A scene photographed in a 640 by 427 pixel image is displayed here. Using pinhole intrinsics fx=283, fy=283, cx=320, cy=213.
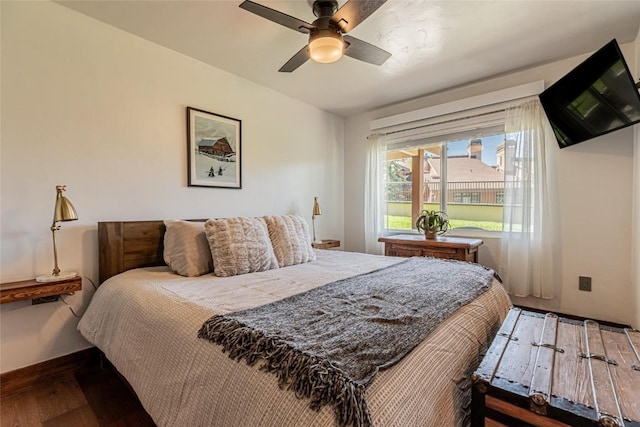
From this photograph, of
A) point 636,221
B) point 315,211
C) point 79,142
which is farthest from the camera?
point 315,211

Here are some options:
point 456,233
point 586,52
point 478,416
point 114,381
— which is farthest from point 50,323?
point 586,52

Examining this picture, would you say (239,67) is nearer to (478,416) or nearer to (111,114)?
(111,114)

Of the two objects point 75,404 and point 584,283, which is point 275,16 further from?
point 584,283

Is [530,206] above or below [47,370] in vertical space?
above

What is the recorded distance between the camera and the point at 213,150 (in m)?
2.72

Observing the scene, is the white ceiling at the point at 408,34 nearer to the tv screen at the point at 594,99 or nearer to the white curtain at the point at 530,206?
the tv screen at the point at 594,99

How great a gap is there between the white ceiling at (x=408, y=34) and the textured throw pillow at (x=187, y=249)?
1495mm

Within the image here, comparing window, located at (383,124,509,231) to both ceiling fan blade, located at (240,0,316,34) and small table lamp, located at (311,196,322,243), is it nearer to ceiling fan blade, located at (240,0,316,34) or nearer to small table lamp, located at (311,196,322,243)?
small table lamp, located at (311,196,322,243)

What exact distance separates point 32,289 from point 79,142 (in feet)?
3.28

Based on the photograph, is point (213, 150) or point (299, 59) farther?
point (213, 150)

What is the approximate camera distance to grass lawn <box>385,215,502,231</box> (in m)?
3.09

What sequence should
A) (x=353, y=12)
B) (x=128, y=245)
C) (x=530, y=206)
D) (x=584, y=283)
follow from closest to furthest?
(x=353, y=12), (x=128, y=245), (x=584, y=283), (x=530, y=206)

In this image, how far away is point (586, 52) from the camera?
8.15 ft

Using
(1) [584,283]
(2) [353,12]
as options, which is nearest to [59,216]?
(2) [353,12]
